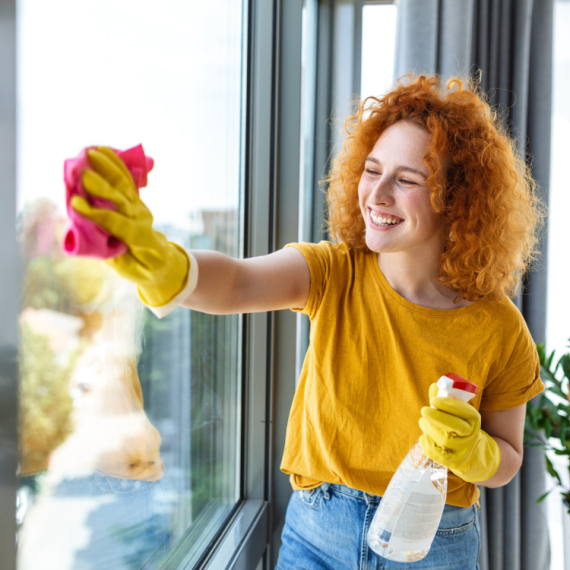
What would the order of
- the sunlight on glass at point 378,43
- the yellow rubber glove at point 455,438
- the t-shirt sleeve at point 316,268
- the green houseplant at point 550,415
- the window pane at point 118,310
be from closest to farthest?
the window pane at point 118,310 → the yellow rubber glove at point 455,438 → the t-shirt sleeve at point 316,268 → the green houseplant at point 550,415 → the sunlight on glass at point 378,43

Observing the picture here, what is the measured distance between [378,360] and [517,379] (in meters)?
0.29

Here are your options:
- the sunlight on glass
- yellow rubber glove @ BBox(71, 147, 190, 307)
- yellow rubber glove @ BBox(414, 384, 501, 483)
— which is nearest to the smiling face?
yellow rubber glove @ BBox(414, 384, 501, 483)

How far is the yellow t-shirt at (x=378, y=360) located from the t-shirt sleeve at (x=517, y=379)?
2cm

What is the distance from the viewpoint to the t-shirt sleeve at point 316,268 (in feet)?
3.11

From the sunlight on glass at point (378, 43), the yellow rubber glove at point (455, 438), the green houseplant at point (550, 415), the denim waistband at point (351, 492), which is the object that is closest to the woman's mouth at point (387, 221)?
the yellow rubber glove at point (455, 438)

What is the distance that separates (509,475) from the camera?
3.50ft

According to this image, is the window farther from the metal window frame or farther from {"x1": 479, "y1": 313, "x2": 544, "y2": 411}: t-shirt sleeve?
the metal window frame

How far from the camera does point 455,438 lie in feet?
2.86

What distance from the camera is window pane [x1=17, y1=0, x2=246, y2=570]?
0.60 m

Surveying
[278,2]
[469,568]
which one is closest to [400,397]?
[469,568]

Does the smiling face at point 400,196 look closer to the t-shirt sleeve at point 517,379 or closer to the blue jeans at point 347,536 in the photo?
the t-shirt sleeve at point 517,379

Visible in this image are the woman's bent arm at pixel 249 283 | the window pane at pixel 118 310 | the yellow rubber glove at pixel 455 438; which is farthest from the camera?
the yellow rubber glove at pixel 455 438

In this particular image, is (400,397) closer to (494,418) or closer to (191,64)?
(494,418)

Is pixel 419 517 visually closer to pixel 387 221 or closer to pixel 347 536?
pixel 347 536
